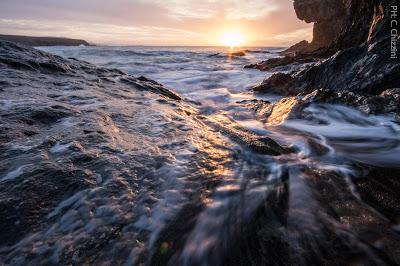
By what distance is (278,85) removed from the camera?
839cm

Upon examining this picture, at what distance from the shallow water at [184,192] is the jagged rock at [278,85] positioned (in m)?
3.98

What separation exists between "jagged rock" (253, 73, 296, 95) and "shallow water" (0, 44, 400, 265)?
3.98 metres

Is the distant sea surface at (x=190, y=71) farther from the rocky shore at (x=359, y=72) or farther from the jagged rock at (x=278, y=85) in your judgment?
the rocky shore at (x=359, y=72)

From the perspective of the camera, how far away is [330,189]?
2383 millimetres

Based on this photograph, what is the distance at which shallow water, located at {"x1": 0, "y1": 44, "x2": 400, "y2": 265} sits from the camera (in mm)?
1710

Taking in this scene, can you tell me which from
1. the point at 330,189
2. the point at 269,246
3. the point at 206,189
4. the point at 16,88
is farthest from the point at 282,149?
the point at 16,88

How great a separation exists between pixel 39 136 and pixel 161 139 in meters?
1.26

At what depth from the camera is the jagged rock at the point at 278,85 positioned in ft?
26.2

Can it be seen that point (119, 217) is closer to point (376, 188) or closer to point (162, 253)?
point (162, 253)

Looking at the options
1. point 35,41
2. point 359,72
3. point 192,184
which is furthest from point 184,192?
point 35,41

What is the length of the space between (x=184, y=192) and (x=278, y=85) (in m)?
6.77

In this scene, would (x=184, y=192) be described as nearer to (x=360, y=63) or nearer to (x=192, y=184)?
(x=192, y=184)

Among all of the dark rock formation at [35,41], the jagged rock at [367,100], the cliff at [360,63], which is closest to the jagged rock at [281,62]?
the cliff at [360,63]

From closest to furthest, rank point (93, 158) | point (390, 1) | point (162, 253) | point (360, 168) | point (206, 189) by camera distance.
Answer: point (162, 253) → point (206, 189) → point (93, 158) → point (360, 168) → point (390, 1)
